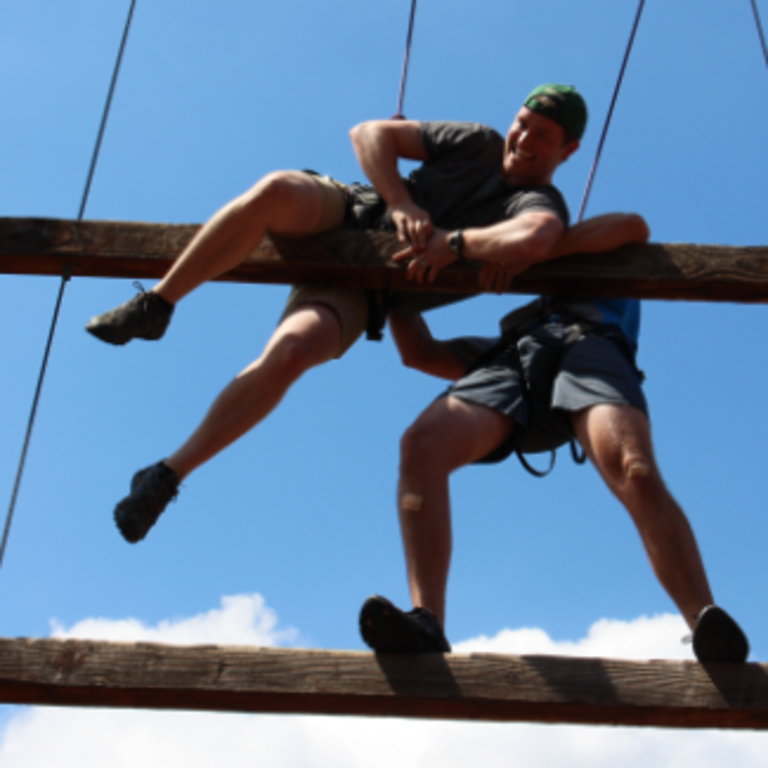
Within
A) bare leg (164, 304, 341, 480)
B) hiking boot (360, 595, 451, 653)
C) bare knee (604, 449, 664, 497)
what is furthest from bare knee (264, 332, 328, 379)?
bare knee (604, 449, 664, 497)

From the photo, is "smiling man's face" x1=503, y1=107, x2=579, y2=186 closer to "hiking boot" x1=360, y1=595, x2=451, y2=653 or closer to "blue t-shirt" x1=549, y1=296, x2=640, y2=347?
"blue t-shirt" x1=549, y1=296, x2=640, y2=347

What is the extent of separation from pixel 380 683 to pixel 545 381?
1044mm

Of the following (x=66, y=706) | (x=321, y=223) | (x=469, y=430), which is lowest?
(x=66, y=706)

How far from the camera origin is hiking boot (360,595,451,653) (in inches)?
90.5

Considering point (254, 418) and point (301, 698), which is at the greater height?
point (254, 418)

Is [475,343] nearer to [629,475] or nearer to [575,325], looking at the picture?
[575,325]

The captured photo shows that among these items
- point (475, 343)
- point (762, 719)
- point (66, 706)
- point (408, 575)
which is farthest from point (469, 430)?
point (66, 706)

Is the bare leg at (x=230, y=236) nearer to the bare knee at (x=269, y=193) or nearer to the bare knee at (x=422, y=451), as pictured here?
the bare knee at (x=269, y=193)

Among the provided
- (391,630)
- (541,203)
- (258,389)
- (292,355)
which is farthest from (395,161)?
(391,630)

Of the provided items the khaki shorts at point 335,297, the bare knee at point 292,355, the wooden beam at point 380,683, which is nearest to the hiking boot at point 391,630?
the wooden beam at point 380,683

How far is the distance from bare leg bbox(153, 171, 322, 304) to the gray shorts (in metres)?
0.71

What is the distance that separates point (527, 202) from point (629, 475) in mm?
911

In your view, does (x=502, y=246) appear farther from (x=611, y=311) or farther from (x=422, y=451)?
(x=422, y=451)

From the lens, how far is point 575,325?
2.99m
